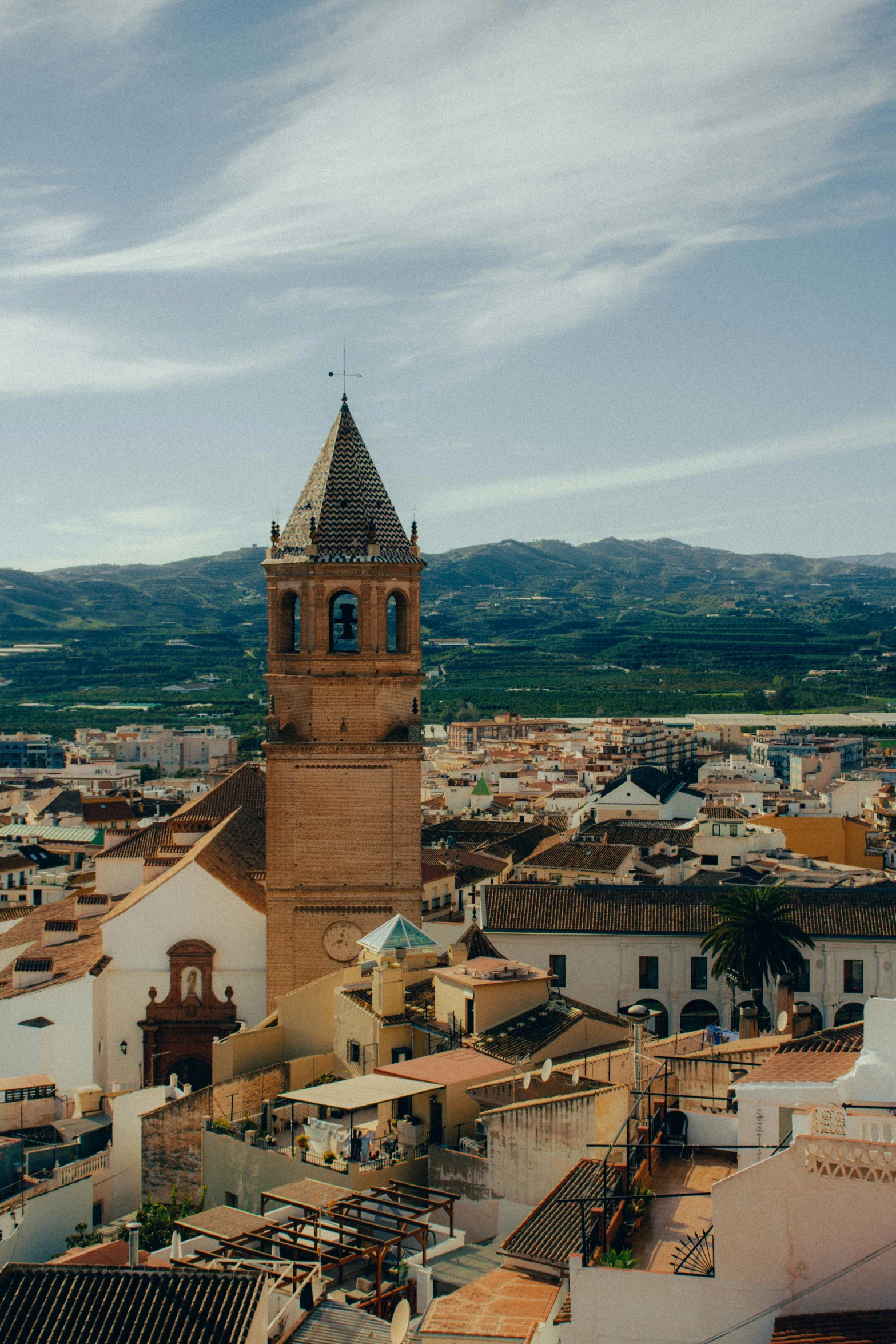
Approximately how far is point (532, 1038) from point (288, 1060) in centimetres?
466

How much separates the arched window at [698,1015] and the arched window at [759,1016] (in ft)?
2.22

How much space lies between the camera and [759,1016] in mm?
27125

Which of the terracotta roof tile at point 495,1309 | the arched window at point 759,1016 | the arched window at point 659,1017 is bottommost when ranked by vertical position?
the arched window at point 659,1017

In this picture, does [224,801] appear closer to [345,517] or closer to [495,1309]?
[345,517]

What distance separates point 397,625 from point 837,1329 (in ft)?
59.8

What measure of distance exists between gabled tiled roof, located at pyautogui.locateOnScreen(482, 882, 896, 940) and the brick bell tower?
7401 mm

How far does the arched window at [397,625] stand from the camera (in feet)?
88.7

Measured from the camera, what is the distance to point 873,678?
614 ft

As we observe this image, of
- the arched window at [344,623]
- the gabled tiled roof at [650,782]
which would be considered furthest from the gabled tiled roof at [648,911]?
the gabled tiled roof at [650,782]

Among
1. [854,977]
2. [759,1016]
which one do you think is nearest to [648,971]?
[854,977]

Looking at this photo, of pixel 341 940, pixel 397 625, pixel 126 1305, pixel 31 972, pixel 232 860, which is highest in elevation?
pixel 397 625

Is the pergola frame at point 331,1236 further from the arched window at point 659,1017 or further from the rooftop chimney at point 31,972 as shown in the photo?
the arched window at point 659,1017

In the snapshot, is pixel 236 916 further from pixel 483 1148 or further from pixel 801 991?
pixel 801 991

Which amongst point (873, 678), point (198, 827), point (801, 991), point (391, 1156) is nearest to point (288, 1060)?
point (391, 1156)
